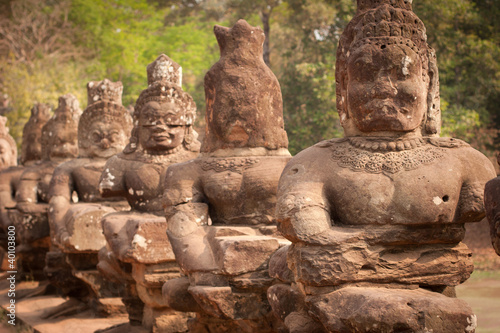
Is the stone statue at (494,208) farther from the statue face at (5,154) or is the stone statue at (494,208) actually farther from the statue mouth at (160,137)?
the statue face at (5,154)

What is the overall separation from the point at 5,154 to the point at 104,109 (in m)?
5.64

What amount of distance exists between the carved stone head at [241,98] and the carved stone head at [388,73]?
59.6 inches

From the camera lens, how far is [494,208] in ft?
9.55

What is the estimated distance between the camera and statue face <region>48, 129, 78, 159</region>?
32.8 ft

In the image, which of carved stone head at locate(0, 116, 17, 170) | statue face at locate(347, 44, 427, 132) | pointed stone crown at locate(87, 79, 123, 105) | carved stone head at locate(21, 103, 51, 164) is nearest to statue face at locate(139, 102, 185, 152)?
pointed stone crown at locate(87, 79, 123, 105)

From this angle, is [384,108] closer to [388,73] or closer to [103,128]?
[388,73]

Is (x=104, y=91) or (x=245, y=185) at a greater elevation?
(x=104, y=91)

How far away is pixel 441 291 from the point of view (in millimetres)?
3766

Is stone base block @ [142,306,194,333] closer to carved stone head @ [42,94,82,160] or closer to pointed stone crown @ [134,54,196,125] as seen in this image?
pointed stone crown @ [134,54,196,125]

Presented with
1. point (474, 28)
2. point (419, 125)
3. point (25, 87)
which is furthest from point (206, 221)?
point (25, 87)

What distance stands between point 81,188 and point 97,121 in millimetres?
868

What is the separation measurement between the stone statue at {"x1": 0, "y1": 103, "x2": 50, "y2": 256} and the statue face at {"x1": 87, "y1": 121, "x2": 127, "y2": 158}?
318 centimetres

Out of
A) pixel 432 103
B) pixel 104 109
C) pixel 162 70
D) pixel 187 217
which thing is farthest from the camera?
pixel 104 109

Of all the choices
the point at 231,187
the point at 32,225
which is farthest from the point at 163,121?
the point at 32,225
